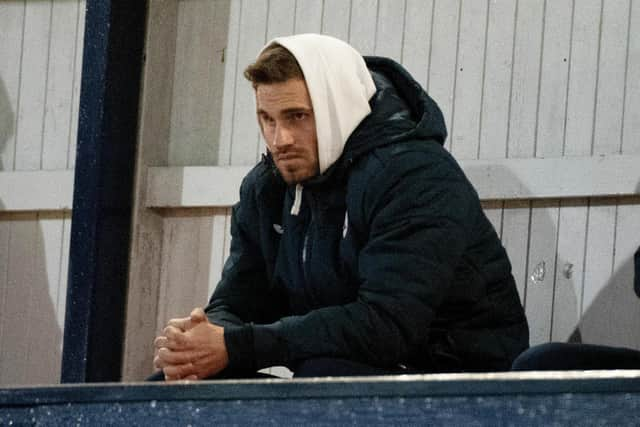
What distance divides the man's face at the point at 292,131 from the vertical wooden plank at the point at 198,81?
3.29 feet

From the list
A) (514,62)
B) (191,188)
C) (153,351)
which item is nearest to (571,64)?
(514,62)

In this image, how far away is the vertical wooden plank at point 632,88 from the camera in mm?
3098

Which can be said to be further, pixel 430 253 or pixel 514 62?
pixel 514 62

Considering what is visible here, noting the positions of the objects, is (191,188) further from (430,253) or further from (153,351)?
(430,253)

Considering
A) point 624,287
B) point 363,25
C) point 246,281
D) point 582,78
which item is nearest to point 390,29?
point 363,25

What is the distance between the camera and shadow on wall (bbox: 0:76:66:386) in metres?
3.64

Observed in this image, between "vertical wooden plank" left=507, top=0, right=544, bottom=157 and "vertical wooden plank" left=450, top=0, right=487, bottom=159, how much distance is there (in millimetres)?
83

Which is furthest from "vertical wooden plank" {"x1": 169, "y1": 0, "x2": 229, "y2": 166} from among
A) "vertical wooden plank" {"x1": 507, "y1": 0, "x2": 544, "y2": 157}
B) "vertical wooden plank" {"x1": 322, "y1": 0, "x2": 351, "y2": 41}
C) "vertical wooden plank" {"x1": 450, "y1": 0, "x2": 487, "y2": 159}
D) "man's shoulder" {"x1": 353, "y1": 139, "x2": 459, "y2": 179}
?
"man's shoulder" {"x1": 353, "y1": 139, "x2": 459, "y2": 179}

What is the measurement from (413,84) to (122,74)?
1.14 metres

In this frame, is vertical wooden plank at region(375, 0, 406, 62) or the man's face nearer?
the man's face

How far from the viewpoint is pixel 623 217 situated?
308cm

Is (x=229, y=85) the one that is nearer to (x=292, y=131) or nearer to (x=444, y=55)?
(x=444, y=55)

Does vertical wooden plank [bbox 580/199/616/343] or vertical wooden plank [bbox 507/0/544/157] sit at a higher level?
vertical wooden plank [bbox 507/0/544/157]

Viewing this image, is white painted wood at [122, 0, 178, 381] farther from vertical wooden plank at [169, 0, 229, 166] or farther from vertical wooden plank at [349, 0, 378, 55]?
vertical wooden plank at [349, 0, 378, 55]
